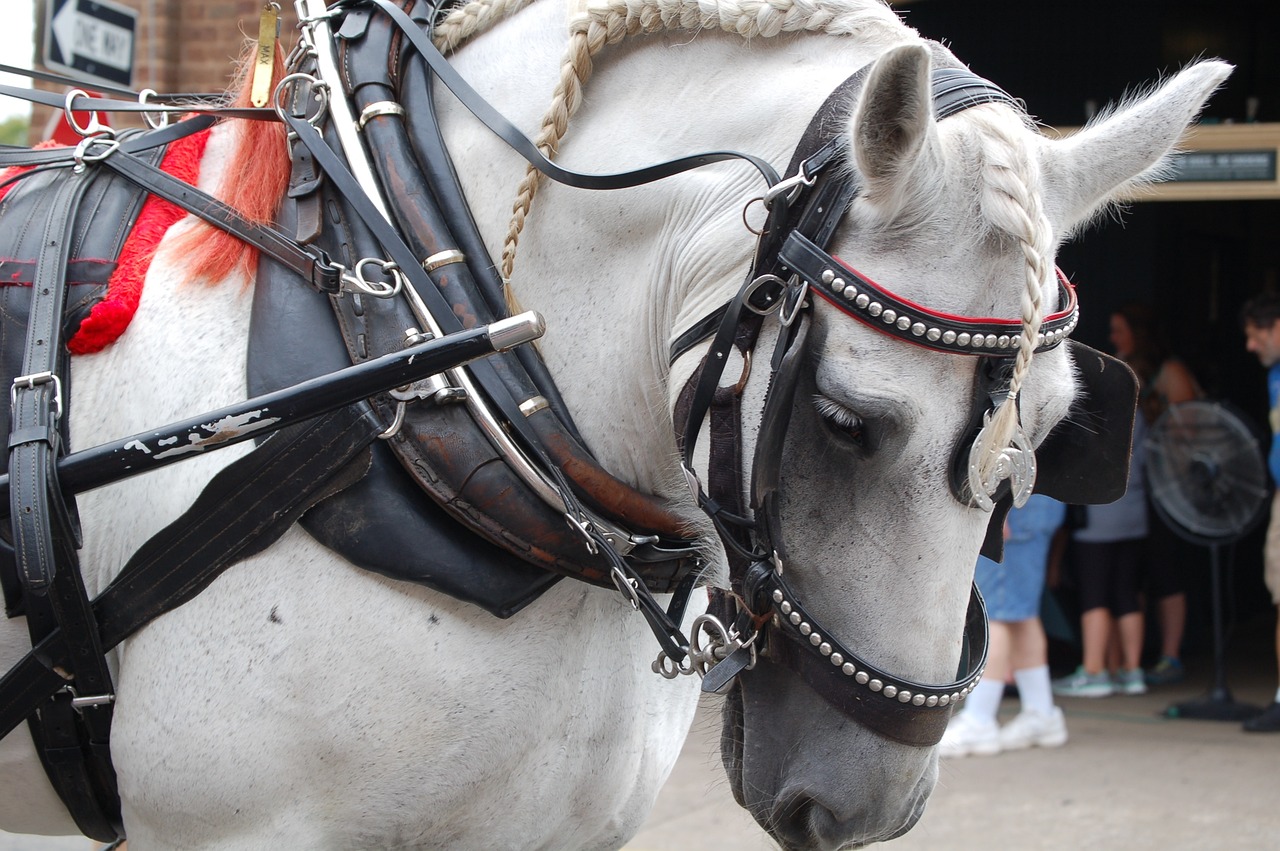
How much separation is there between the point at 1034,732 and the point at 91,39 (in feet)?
16.0

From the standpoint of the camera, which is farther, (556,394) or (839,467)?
(556,394)

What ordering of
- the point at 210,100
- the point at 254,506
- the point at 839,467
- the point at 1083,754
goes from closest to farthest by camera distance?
the point at 839,467 → the point at 254,506 → the point at 210,100 → the point at 1083,754

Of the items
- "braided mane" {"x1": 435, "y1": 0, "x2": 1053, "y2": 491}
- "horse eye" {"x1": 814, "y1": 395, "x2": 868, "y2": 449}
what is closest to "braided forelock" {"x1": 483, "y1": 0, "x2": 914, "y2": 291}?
"braided mane" {"x1": 435, "y1": 0, "x2": 1053, "y2": 491}

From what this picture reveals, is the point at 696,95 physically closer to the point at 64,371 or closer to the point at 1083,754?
the point at 64,371

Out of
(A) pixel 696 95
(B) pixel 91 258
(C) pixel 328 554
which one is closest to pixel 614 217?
(A) pixel 696 95

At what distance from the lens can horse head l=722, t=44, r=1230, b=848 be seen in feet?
4.75

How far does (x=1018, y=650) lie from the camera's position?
18.7 ft

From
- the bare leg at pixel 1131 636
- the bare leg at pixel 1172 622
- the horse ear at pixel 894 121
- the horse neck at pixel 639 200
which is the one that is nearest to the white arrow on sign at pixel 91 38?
the horse neck at pixel 639 200

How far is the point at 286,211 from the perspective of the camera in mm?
1796

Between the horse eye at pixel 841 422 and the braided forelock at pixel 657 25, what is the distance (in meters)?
0.51

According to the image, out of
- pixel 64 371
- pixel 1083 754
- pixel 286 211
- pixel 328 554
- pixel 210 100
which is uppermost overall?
pixel 210 100

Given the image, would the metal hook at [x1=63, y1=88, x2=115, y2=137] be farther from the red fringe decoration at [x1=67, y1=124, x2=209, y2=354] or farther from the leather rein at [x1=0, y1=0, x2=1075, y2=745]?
the leather rein at [x1=0, y1=0, x2=1075, y2=745]

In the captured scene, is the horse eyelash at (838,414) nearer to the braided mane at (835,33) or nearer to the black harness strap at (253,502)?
the braided mane at (835,33)

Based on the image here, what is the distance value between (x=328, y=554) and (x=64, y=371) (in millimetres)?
502
